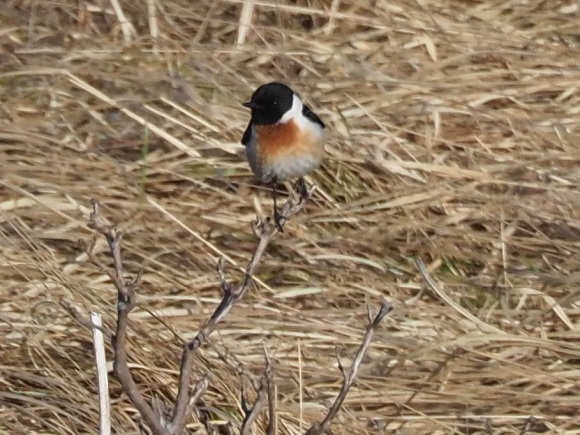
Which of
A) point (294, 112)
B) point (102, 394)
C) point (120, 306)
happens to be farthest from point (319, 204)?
point (120, 306)

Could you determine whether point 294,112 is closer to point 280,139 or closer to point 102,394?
point 280,139

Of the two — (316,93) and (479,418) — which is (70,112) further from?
(479,418)

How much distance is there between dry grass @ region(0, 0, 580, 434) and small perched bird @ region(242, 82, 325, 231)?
32 centimetres

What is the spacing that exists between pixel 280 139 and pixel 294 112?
108 mm

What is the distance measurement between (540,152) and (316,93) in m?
0.79

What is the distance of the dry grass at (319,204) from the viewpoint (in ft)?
10.2

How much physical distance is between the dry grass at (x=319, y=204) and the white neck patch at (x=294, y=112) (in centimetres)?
40

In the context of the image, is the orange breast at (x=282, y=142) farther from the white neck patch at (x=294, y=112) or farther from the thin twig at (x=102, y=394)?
the thin twig at (x=102, y=394)

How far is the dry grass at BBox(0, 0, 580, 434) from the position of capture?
3.12m

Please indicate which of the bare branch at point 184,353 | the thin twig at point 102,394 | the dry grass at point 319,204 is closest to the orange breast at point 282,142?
the dry grass at point 319,204

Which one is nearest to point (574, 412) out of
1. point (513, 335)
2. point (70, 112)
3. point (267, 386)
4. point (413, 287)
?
point (513, 335)

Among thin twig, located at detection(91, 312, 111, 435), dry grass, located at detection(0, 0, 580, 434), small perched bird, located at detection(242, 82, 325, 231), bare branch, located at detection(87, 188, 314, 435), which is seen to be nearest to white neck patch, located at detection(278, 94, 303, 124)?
small perched bird, located at detection(242, 82, 325, 231)

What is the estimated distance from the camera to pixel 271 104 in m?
3.54

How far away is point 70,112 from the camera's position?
4320 mm
